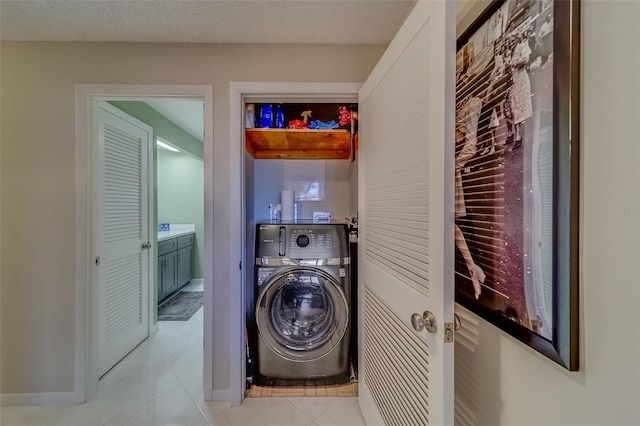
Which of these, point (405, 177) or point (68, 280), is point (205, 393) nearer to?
point (68, 280)

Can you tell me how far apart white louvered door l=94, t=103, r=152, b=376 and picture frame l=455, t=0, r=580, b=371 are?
2.27m

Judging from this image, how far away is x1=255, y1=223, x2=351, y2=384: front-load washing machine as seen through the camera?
184 cm

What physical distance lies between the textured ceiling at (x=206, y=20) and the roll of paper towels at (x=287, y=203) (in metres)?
1.13

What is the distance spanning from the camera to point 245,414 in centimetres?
163

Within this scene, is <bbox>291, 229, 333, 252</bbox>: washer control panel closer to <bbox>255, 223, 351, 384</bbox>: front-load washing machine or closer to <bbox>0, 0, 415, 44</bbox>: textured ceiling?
<bbox>255, 223, 351, 384</bbox>: front-load washing machine

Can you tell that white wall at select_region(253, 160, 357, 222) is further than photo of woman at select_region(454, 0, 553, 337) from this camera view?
Yes

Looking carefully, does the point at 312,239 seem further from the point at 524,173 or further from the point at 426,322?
the point at 524,173

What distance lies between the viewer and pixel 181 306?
3391 mm

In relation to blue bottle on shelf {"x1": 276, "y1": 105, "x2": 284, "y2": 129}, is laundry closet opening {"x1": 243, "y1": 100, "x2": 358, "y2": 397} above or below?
below

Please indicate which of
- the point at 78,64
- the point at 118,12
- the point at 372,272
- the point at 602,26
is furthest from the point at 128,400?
the point at 602,26

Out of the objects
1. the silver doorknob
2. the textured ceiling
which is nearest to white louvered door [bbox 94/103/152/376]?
the textured ceiling

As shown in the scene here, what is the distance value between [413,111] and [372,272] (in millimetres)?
829

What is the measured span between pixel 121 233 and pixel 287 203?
143cm

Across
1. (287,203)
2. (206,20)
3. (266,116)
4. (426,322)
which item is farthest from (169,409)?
(206,20)
